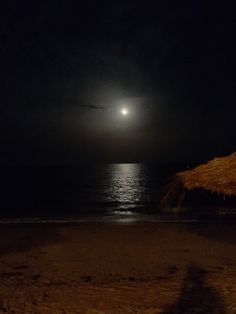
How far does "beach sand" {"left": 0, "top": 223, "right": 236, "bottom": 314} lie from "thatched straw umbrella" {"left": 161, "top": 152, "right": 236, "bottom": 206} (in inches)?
131

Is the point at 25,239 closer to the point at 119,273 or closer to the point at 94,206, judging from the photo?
the point at 119,273

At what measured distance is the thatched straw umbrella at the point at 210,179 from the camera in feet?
16.2

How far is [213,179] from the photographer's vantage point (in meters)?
5.08

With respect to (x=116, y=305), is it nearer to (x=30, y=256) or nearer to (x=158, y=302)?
(x=158, y=302)

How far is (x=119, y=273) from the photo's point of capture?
10.9m

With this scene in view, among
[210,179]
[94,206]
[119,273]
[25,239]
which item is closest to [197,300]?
[119,273]

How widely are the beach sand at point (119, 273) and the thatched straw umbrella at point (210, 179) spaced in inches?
131

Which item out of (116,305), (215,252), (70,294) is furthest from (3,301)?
(215,252)

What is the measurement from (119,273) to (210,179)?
6.87 m

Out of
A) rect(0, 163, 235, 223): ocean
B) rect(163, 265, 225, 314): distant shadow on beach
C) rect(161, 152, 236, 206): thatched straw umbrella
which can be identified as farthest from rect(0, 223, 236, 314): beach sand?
rect(161, 152, 236, 206): thatched straw umbrella

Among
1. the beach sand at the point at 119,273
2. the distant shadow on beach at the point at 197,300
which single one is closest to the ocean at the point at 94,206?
the distant shadow on beach at the point at 197,300

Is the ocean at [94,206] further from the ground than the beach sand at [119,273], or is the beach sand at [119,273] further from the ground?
the beach sand at [119,273]

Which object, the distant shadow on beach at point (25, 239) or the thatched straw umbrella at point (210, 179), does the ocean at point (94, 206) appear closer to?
the thatched straw umbrella at point (210, 179)

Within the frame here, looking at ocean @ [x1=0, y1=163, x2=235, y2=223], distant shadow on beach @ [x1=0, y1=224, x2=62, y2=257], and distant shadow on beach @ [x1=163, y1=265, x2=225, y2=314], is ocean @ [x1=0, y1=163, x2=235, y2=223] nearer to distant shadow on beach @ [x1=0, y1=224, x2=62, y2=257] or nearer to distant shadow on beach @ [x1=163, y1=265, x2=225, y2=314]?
distant shadow on beach @ [x1=163, y1=265, x2=225, y2=314]
